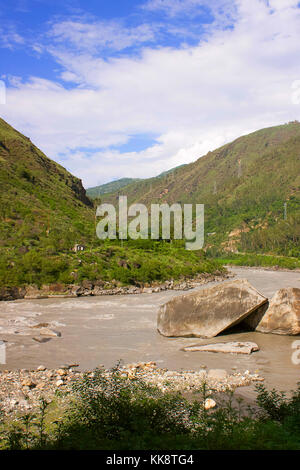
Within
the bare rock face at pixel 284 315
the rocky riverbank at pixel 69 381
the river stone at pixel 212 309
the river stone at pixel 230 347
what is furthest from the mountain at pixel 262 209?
the rocky riverbank at pixel 69 381

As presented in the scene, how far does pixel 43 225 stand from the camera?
1998 inches

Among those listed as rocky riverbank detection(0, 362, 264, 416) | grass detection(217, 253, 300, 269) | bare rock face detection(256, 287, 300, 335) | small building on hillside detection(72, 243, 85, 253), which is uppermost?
small building on hillside detection(72, 243, 85, 253)

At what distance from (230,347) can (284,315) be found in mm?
3690

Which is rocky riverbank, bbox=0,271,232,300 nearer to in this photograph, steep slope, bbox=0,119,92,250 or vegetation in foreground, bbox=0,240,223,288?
vegetation in foreground, bbox=0,240,223,288

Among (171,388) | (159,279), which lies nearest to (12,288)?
(159,279)

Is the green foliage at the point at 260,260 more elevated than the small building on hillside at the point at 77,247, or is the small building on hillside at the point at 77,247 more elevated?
the small building on hillside at the point at 77,247

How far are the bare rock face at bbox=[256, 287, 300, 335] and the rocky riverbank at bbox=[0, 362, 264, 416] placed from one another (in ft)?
17.7

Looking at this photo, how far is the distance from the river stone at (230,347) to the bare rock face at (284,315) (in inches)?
90.1

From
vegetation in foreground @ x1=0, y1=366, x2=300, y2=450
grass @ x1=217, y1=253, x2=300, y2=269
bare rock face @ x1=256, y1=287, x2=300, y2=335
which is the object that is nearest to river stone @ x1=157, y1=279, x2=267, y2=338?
bare rock face @ x1=256, y1=287, x2=300, y2=335

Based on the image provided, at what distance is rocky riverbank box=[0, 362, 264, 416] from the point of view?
34.3 feet

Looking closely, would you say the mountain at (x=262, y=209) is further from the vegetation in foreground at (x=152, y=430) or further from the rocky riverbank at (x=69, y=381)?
the vegetation in foreground at (x=152, y=430)

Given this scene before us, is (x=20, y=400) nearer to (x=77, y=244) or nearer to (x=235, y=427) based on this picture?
(x=235, y=427)

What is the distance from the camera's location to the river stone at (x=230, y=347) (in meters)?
15.0

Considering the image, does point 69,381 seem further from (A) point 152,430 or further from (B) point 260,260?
(B) point 260,260
